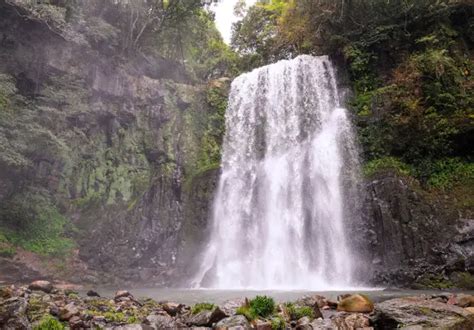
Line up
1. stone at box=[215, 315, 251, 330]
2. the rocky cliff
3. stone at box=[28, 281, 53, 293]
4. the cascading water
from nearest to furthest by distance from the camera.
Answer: stone at box=[215, 315, 251, 330], stone at box=[28, 281, 53, 293], the cascading water, the rocky cliff

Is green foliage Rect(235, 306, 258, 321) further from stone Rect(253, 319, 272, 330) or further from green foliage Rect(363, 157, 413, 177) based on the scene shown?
green foliage Rect(363, 157, 413, 177)

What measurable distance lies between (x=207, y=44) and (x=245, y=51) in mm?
3279

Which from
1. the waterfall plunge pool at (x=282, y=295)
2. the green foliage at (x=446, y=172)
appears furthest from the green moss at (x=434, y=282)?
the green foliage at (x=446, y=172)

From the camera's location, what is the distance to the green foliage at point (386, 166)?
1588cm

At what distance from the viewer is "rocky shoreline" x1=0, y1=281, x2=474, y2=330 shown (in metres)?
5.32

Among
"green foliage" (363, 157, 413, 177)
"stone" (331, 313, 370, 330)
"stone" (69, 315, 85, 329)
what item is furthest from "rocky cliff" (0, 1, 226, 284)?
"stone" (331, 313, 370, 330)

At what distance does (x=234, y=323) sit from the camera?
5.62m

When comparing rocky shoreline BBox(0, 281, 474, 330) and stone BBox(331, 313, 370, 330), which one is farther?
stone BBox(331, 313, 370, 330)

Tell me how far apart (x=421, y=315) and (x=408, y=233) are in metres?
9.57

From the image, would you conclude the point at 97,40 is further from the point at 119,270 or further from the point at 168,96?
the point at 119,270

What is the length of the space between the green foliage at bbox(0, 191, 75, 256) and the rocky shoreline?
39.5 ft

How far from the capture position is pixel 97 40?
22.9 metres

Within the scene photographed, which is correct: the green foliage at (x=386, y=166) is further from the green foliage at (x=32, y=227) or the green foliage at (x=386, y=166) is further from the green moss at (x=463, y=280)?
the green foliage at (x=32, y=227)

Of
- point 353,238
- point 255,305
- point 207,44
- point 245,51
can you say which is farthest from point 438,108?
point 207,44
